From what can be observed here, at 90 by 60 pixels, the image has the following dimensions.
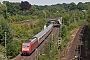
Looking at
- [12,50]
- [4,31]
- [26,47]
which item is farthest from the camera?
[4,31]

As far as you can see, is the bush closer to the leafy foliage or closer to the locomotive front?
the locomotive front

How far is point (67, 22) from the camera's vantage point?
10988 centimetres

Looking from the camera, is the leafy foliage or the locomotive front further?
the leafy foliage

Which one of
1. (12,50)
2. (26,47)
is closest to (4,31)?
(12,50)

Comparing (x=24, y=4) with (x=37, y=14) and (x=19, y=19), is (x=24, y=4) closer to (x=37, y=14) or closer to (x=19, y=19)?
(x=37, y=14)

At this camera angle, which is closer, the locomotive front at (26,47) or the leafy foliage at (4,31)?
the locomotive front at (26,47)

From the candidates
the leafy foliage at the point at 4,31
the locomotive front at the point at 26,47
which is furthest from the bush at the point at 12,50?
the leafy foliage at the point at 4,31

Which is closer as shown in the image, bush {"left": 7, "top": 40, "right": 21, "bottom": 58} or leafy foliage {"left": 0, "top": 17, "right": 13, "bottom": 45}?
bush {"left": 7, "top": 40, "right": 21, "bottom": 58}

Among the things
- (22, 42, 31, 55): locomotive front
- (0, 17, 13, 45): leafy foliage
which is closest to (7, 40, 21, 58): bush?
(22, 42, 31, 55): locomotive front

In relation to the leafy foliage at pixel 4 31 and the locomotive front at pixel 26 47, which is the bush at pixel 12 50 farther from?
the leafy foliage at pixel 4 31

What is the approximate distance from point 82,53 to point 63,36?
1702 centimetres

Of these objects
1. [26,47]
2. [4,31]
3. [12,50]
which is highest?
[4,31]

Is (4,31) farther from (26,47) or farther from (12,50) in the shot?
(26,47)

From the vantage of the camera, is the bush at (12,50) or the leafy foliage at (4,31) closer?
the bush at (12,50)
